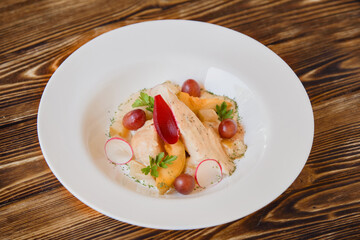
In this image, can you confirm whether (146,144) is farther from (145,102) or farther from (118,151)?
(145,102)

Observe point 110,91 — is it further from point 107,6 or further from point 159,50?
point 107,6

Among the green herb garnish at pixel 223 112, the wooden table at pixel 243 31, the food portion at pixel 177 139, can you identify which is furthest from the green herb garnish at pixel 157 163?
the green herb garnish at pixel 223 112

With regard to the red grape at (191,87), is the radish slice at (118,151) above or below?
below

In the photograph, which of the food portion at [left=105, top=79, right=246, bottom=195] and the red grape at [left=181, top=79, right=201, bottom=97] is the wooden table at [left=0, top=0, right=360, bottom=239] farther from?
the red grape at [left=181, top=79, right=201, bottom=97]

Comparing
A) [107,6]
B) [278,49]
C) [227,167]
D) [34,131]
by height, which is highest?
[107,6]

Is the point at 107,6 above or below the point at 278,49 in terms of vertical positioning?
above

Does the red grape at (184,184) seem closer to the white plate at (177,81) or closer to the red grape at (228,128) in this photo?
the white plate at (177,81)

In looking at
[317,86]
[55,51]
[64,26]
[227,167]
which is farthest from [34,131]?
[317,86]

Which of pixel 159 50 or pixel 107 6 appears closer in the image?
pixel 159 50
